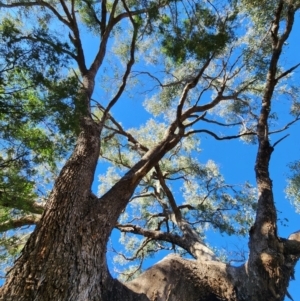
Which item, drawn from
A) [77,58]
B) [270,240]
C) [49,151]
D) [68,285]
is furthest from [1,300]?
[77,58]

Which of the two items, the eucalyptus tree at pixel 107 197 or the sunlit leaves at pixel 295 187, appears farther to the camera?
the sunlit leaves at pixel 295 187

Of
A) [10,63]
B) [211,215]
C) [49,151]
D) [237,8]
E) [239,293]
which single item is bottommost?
[239,293]

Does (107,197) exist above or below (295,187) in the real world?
below

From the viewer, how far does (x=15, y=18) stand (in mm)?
5871

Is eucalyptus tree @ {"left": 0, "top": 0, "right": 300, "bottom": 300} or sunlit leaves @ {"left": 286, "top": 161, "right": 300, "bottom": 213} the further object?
sunlit leaves @ {"left": 286, "top": 161, "right": 300, "bottom": 213}

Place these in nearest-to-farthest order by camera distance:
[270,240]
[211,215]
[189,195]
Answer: [270,240], [211,215], [189,195]

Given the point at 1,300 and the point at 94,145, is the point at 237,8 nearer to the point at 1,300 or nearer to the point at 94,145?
the point at 94,145

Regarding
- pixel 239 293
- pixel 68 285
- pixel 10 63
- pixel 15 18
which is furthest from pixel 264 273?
pixel 15 18

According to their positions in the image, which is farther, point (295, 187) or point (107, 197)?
point (295, 187)

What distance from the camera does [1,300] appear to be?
1854 millimetres

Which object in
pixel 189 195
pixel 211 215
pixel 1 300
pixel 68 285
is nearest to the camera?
pixel 1 300

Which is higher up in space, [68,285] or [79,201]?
[79,201]

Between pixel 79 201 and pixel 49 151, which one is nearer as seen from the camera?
pixel 79 201

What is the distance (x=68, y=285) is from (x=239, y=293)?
54.3 inches
